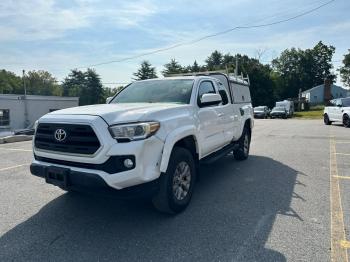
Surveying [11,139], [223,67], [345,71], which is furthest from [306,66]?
[11,139]

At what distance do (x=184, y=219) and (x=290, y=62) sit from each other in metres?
91.7

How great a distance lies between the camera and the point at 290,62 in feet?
290

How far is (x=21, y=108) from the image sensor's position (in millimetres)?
32688

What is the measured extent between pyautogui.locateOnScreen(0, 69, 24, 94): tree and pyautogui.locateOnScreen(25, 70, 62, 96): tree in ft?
9.93

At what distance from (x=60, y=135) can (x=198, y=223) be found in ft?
6.71

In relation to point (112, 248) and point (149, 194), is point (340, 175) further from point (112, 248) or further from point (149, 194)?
point (112, 248)

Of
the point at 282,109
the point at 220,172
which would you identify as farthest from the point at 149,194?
the point at 282,109

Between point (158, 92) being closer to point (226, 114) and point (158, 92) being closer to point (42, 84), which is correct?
point (226, 114)

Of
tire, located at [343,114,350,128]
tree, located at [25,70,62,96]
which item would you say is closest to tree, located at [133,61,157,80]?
tree, located at [25,70,62,96]

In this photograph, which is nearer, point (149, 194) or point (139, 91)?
point (149, 194)

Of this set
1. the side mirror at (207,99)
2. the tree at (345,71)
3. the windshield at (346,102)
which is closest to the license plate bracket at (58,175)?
the side mirror at (207,99)

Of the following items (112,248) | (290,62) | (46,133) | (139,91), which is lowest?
(112,248)

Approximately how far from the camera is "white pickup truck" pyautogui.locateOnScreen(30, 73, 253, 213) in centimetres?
367

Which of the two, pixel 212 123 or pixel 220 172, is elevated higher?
pixel 212 123
